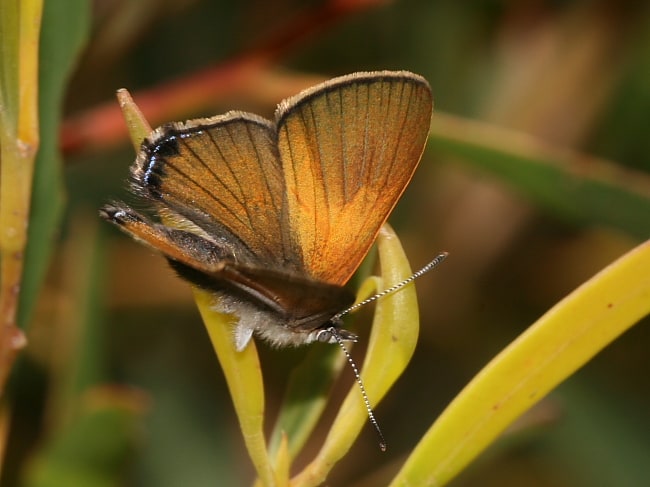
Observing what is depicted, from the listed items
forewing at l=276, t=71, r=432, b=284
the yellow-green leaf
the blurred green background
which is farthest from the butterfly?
the blurred green background

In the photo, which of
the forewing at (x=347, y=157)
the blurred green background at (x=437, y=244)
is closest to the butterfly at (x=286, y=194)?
the forewing at (x=347, y=157)

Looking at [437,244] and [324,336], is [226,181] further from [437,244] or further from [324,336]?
[437,244]

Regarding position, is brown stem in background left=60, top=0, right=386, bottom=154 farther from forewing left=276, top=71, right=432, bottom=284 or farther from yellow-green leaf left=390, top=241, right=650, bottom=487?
yellow-green leaf left=390, top=241, right=650, bottom=487

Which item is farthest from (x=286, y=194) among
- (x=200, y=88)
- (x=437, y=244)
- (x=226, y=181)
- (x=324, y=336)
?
(x=437, y=244)

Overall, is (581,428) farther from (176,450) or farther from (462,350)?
(176,450)

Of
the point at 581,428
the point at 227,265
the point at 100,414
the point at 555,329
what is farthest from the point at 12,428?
the point at 555,329

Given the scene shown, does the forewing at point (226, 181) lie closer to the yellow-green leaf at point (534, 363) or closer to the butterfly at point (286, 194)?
the butterfly at point (286, 194)
